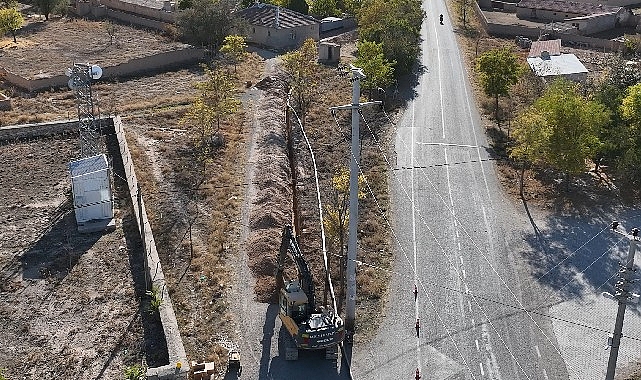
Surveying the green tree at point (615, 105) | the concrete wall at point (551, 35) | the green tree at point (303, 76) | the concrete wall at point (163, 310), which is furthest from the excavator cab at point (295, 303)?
the concrete wall at point (551, 35)

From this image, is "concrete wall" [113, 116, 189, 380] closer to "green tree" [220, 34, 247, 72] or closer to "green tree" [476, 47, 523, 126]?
"green tree" [220, 34, 247, 72]

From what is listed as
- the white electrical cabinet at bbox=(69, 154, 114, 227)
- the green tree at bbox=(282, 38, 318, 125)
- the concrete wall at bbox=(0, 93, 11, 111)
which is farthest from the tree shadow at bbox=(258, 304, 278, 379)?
the concrete wall at bbox=(0, 93, 11, 111)

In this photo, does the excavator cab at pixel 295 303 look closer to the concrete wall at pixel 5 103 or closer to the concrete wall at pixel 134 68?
the concrete wall at pixel 5 103

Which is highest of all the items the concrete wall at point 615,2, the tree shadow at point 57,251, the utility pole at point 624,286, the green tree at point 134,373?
the utility pole at point 624,286

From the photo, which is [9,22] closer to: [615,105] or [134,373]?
[615,105]

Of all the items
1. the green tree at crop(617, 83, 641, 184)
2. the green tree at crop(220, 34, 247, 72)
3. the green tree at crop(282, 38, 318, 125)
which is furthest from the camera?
the green tree at crop(220, 34, 247, 72)

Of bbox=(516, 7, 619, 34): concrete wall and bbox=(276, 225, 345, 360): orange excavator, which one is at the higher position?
bbox=(516, 7, 619, 34): concrete wall

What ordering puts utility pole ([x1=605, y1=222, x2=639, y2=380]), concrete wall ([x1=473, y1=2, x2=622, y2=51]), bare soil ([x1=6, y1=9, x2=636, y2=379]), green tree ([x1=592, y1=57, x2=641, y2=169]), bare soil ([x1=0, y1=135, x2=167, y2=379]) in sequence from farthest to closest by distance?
concrete wall ([x1=473, y1=2, x2=622, y2=51]), green tree ([x1=592, y1=57, x2=641, y2=169]), bare soil ([x1=6, y1=9, x2=636, y2=379]), bare soil ([x1=0, y1=135, x2=167, y2=379]), utility pole ([x1=605, y1=222, x2=639, y2=380])

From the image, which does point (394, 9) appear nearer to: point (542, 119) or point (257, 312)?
point (542, 119)
